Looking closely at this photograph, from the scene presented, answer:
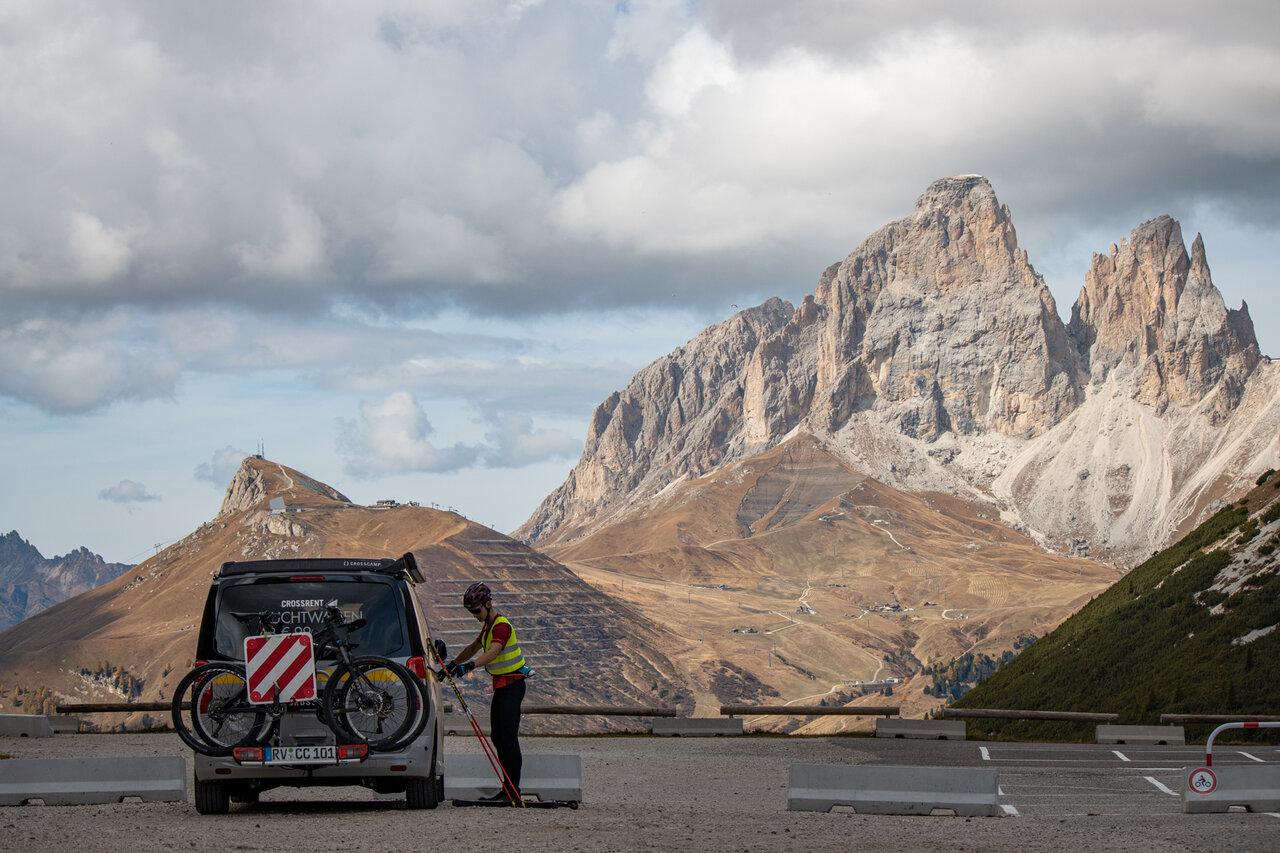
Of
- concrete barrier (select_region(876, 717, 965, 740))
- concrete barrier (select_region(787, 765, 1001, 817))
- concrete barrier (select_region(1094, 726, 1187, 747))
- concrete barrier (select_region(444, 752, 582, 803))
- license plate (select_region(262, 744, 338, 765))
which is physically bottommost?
concrete barrier (select_region(1094, 726, 1187, 747))

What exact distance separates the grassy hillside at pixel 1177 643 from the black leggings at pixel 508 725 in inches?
1226

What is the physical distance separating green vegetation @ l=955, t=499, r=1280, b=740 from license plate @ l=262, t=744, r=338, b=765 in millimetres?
33418

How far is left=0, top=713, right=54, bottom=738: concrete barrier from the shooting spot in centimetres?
2969

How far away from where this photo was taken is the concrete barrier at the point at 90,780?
47.2 ft

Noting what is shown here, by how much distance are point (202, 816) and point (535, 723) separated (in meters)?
182

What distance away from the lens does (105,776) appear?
47.8 ft

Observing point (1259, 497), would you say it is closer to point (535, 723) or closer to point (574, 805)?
point (574, 805)

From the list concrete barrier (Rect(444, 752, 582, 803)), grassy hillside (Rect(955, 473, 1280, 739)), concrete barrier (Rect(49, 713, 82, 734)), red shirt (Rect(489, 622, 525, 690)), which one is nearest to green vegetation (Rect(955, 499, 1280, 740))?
grassy hillside (Rect(955, 473, 1280, 739))

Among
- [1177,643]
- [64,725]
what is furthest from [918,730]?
[1177,643]

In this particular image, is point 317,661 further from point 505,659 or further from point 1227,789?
point 1227,789

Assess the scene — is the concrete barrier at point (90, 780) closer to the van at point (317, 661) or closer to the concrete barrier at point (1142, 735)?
the van at point (317, 661)

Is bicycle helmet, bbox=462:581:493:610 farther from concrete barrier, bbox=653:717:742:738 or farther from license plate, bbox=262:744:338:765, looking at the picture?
concrete barrier, bbox=653:717:742:738

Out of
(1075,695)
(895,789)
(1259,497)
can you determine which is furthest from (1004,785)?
(1259,497)

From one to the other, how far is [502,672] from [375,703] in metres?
1.81
